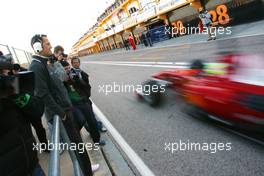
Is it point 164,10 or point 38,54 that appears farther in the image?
point 164,10

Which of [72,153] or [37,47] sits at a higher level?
[37,47]

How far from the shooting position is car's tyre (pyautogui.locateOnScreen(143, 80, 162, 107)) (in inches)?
234

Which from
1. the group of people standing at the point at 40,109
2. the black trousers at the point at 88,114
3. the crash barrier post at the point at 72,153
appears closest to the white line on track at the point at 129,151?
the group of people standing at the point at 40,109

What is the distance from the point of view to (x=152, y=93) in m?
6.08

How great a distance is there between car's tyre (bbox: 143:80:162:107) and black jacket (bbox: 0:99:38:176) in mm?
4155

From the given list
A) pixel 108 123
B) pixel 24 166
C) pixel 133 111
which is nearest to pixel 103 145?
pixel 108 123

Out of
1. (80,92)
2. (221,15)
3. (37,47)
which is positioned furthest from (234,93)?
(221,15)

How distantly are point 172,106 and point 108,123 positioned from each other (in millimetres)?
1552

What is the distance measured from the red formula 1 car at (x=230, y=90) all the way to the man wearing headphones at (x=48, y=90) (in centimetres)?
200

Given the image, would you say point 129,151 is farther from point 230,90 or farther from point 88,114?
point 230,90

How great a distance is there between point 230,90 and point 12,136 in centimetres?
279

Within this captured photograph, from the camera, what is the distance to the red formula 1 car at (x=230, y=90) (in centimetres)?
315

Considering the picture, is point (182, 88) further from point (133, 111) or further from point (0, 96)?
point (0, 96)

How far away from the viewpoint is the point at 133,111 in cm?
645
